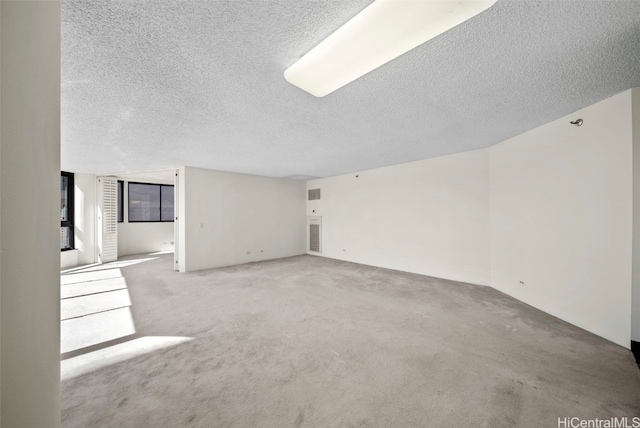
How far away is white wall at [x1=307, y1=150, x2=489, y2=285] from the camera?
4.04 metres

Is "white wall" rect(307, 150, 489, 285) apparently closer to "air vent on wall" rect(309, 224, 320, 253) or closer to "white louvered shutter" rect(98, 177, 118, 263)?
"air vent on wall" rect(309, 224, 320, 253)

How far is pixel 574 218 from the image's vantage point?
101 inches

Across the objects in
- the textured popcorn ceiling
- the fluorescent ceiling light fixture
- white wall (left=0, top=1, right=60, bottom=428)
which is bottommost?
white wall (left=0, top=1, right=60, bottom=428)

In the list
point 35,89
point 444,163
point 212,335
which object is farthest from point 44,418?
point 444,163

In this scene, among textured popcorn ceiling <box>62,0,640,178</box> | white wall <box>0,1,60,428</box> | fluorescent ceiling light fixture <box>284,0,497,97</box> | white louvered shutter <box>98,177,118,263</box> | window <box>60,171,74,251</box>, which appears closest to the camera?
white wall <box>0,1,60,428</box>

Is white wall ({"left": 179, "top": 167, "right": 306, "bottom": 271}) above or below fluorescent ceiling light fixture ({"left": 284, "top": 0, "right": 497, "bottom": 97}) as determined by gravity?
below

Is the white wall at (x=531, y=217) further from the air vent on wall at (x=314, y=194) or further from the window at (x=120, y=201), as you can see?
the window at (x=120, y=201)

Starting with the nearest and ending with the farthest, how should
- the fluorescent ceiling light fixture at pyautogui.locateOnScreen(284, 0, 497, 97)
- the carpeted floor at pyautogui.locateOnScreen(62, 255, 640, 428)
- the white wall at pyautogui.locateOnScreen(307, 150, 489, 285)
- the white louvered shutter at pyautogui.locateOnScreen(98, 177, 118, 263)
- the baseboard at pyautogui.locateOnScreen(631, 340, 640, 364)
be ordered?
1. the fluorescent ceiling light fixture at pyautogui.locateOnScreen(284, 0, 497, 97)
2. the carpeted floor at pyautogui.locateOnScreen(62, 255, 640, 428)
3. the baseboard at pyautogui.locateOnScreen(631, 340, 640, 364)
4. the white wall at pyautogui.locateOnScreen(307, 150, 489, 285)
5. the white louvered shutter at pyautogui.locateOnScreen(98, 177, 118, 263)

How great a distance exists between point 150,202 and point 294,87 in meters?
7.51

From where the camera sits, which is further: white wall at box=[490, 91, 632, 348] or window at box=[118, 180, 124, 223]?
window at box=[118, 180, 124, 223]

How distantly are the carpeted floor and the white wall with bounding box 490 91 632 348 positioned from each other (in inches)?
12.1

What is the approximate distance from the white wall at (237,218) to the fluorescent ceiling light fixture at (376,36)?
4388mm

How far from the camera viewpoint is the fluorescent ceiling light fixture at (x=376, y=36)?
1.14 meters

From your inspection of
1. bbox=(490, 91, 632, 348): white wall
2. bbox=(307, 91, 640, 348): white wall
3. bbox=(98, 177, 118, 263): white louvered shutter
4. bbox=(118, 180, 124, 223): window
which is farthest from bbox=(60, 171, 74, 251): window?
bbox=(490, 91, 632, 348): white wall
